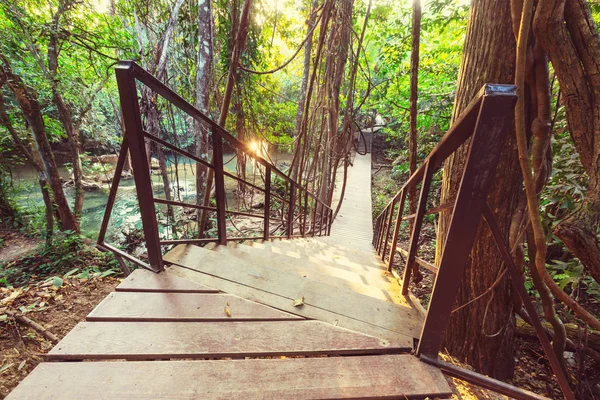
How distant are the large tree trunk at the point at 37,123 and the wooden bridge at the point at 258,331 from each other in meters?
4.26

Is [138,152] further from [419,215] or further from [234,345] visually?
[419,215]

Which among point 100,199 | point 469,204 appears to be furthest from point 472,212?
point 100,199

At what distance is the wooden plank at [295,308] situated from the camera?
42.4 inches

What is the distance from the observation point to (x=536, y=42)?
1262 millimetres

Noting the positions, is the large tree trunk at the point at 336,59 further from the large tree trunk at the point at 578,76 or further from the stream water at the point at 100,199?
the stream water at the point at 100,199

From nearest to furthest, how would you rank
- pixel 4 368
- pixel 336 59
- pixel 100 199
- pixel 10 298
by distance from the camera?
pixel 4 368 < pixel 10 298 < pixel 336 59 < pixel 100 199

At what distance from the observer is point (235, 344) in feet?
3.25

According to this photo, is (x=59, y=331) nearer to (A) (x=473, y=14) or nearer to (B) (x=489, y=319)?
(B) (x=489, y=319)

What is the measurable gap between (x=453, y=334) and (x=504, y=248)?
4.38 ft

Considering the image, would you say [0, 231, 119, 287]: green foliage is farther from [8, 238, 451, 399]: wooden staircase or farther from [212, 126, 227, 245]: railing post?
[8, 238, 451, 399]: wooden staircase

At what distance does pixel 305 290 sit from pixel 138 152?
110cm

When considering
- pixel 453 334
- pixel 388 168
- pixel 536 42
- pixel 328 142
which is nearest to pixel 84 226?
pixel 328 142

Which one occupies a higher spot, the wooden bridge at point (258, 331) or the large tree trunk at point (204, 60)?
the large tree trunk at point (204, 60)

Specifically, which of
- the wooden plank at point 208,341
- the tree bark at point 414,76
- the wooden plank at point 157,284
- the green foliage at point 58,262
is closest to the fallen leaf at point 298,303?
the wooden plank at point 208,341
